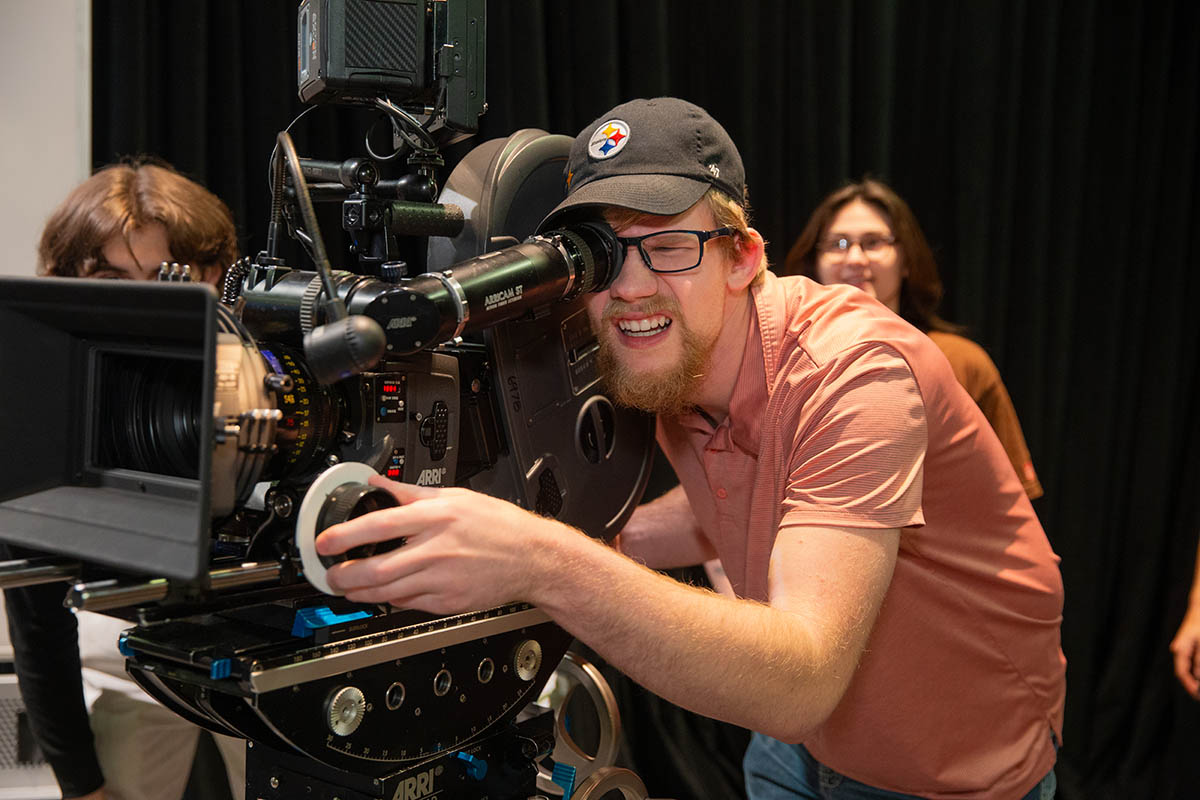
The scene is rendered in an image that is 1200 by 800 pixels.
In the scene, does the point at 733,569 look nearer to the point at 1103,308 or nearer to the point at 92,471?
the point at 92,471

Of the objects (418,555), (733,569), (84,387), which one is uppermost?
(84,387)

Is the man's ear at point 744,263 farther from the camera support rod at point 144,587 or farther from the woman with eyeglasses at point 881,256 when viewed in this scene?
the woman with eyeglasses at point 881,256

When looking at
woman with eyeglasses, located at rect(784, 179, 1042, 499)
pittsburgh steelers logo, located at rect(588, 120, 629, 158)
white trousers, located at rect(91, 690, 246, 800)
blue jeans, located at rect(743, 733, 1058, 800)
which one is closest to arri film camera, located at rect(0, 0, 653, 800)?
pittsburgh steelers logo, located at rect(588, 120, 629, 158)

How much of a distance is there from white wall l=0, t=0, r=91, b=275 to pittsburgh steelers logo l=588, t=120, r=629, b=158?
1.58 m

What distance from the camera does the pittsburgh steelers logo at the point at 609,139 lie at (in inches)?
42.3

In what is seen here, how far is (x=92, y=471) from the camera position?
2.68 ft

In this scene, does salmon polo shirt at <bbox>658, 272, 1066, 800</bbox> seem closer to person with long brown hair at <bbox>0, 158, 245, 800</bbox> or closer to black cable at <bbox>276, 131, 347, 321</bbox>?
black cable at <bbox>276, 131, 347, 321</bbox>

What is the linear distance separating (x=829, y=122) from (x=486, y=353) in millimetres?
2042

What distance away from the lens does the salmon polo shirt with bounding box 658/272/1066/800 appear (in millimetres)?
1047

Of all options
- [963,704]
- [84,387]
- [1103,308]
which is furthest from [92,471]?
[1103,308]

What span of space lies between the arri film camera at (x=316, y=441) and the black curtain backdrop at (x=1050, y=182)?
1.64m

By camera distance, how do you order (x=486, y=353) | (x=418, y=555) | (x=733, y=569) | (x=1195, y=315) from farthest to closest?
(x=1195, y=315) < (x=733, y=569) < (x=486, y=353) < (x=418, y=555)

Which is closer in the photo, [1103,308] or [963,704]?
[963,704]

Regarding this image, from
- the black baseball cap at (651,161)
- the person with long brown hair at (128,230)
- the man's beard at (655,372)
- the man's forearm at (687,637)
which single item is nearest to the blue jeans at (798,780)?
the man's forearm at (687,637)
